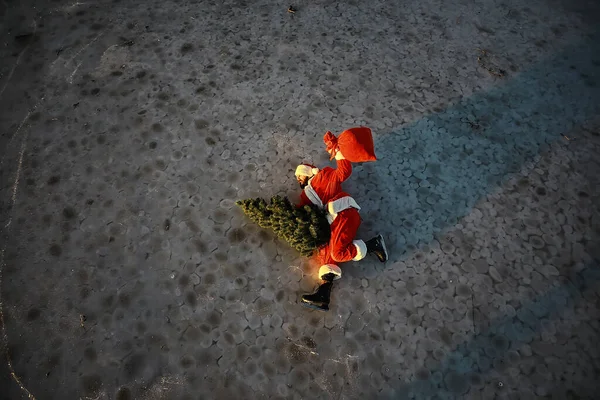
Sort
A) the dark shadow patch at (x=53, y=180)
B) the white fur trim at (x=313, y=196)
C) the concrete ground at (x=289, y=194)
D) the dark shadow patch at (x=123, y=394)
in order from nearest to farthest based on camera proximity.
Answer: the dark shadow patch at (x=123, y=394), the concrete ground at (x=289, y=194), the white fur trim at (x=313, y=196), the dark shadow patch at (x=53, y=180)

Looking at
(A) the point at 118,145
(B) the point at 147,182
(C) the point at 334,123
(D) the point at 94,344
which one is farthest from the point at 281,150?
(D) the point at 94,344

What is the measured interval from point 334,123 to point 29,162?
395 cm

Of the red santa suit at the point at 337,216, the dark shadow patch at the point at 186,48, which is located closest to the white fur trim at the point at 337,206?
the red santa suit at the point at 337,216

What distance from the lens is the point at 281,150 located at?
5.07 m

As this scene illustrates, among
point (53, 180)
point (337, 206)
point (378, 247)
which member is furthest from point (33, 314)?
point (378, 247)

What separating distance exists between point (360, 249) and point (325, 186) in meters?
0.74

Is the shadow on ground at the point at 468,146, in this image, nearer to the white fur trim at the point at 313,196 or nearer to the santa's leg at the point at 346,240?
the santa's leg at the point at 346,240

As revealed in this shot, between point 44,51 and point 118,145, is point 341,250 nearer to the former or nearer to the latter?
point 118,145

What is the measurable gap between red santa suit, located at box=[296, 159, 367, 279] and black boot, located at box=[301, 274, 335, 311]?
9 cm

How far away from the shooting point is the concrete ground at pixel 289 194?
150 inches

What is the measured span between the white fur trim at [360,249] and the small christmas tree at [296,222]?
29cm

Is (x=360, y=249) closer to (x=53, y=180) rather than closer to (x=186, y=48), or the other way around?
(x=53, y=180)

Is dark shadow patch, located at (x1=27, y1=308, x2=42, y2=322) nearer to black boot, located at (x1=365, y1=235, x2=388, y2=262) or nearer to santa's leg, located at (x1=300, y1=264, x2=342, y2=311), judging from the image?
santa's leg, located at (x1=300, y1=264, x2=342, y2=311)

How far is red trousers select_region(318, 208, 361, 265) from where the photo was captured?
3939mm
